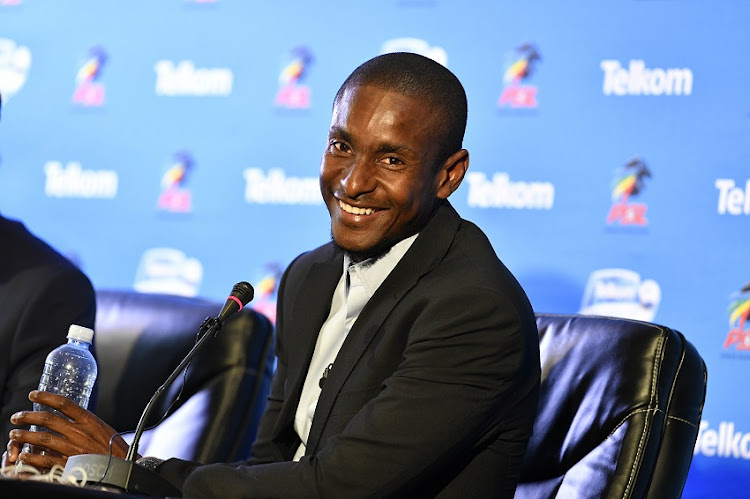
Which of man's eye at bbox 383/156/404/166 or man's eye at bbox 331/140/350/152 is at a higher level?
man's eye at bbox 331/140/350/152

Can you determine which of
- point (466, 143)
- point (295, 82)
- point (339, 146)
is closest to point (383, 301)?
point (339, 146)

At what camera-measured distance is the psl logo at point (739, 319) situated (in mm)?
3588

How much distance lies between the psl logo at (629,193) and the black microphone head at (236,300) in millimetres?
1872

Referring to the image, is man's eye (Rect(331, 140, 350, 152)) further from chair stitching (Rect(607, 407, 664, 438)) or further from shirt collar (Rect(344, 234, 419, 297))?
chair stitching (Rect(607, 407, 664, 438))

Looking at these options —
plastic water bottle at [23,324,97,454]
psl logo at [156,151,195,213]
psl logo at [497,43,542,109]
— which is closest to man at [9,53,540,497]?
plastic water bottle at [23,324,97,454]

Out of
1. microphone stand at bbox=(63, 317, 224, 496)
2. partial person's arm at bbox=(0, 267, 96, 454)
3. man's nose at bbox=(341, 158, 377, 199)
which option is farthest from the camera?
partial person's arm at bbox=(0, 267, 96, 454)

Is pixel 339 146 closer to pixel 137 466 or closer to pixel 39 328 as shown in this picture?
pixel 137 466

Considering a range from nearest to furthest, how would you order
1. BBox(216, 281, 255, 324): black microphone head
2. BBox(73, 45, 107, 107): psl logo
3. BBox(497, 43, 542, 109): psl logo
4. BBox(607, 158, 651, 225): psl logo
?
BBox(216, 281, 255, 324): black microphone head
BBox(607, 158, 651, 225): psl logo
BBox(497, 43, 542, 109): psl logo
BBox(73, 45, 107, 107): psl logo

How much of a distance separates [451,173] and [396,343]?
1.54 ft

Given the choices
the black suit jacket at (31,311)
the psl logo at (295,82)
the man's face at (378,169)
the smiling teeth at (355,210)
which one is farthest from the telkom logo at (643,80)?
the black suit jacket at (31,311)

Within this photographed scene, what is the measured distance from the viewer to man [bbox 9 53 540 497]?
2141 mm

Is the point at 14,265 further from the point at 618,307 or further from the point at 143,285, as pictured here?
the point at 618,307

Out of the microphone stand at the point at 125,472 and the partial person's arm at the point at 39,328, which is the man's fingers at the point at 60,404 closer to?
the microphone stand at the point at 125,472

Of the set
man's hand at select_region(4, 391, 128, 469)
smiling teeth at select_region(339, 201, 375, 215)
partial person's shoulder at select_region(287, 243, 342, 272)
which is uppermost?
smiling teeth at select_region(339, 201, 375, 215)
